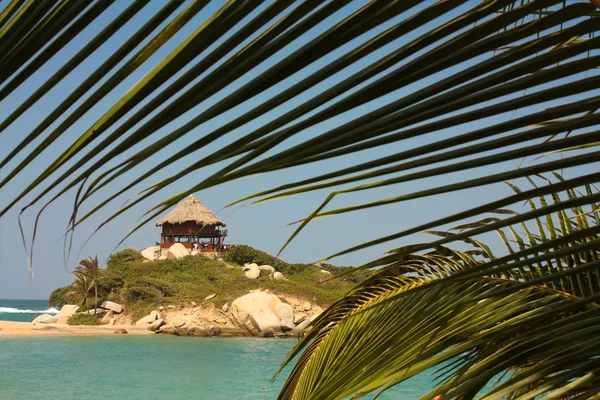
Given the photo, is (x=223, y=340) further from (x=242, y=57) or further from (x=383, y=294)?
(x=242, y=57)

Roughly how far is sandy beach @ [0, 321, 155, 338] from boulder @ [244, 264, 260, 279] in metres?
7.61

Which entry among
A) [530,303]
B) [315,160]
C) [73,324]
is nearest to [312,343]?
[530,303]

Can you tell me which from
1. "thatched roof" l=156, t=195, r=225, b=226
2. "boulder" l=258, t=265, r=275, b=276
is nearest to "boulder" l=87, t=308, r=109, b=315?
"thatched roof" l=156, t=195, r=225, b=226

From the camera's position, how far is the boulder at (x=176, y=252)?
1641 inches

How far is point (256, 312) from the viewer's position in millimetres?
32750

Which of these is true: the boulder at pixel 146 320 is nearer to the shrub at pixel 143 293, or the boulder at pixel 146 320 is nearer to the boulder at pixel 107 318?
the shrub at pixel 143 293

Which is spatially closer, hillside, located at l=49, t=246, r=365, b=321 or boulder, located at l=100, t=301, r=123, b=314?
hillside, located at l=49, t=246, r=365, b=321

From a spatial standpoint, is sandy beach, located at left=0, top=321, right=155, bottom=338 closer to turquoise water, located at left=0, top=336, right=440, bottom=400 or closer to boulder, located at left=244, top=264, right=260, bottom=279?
turquoise water, located at left=0, top=336, right=440, bottom=400

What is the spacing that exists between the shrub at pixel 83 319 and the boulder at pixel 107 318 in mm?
291

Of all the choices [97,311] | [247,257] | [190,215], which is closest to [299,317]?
[247,257]

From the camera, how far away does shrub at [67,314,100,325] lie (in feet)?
113

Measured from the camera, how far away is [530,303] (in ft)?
5.74

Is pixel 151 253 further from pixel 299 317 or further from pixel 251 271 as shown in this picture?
pixel 299 317

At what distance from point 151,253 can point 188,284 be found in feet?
26.5
